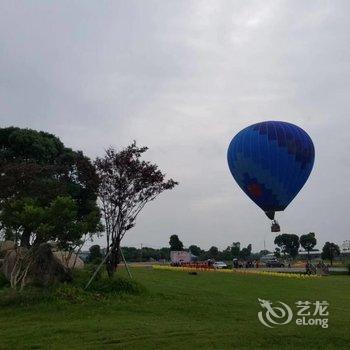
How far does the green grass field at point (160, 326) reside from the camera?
1066cm

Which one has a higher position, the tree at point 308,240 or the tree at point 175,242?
the tree at point 308,240

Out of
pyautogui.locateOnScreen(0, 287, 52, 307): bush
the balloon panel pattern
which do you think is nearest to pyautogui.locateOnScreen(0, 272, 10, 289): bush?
pyautogui.locateOnScreen(0, 287, 52, 307): bush

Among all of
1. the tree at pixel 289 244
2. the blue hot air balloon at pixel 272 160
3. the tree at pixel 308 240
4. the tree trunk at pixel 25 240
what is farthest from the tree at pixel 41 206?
the tree at pixel 289 244

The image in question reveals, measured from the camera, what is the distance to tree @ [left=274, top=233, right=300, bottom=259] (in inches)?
4274

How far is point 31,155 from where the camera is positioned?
38.3 metres

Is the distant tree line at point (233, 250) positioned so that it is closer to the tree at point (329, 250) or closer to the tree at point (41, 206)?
the tree at point (329, 250)

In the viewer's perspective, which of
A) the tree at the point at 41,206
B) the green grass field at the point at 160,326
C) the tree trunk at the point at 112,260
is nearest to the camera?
the green grass field at the point at 160,326

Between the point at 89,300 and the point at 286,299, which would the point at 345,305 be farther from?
the point at 89,300

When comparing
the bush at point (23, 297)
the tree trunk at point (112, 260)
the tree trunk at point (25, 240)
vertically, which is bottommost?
the bush at point (23, 297)

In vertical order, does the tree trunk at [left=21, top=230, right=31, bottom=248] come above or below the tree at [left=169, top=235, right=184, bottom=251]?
below

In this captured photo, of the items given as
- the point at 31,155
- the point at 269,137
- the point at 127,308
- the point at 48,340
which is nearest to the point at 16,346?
the point at 48,340

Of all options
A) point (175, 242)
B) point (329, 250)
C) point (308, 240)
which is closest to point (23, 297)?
point (175, 242)

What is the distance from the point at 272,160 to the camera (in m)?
25.0

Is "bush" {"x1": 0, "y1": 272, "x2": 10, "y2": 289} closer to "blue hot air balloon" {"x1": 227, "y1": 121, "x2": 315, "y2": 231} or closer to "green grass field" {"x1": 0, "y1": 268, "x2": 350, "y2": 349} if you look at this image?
"green grass field" {"x1": 0, "y1": 268, "x2": 350, "y2": 349}
